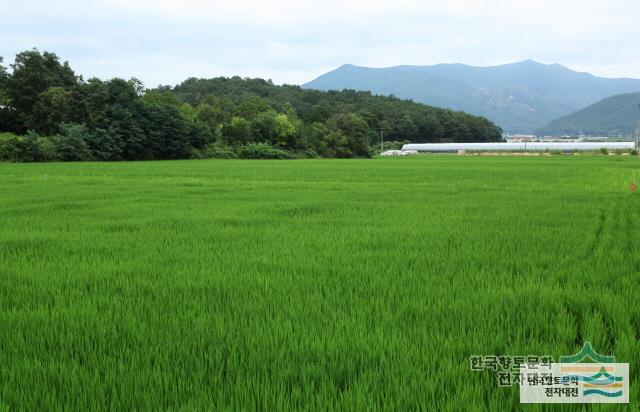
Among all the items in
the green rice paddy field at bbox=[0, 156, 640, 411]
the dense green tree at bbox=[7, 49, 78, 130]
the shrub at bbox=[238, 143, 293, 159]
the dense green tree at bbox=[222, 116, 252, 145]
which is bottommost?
the green rice paddy field at bbox=[0, 156, 640, 411]

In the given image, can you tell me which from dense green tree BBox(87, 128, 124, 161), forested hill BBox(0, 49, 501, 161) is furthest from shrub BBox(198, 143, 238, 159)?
dense green tree BBox(87, 128, 124, 161)

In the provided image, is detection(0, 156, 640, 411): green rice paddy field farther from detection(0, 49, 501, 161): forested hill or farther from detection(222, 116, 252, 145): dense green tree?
detection(222, 116, 252, 145): dense green tree

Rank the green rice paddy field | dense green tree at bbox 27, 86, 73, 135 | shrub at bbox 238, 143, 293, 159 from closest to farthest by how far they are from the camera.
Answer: the green rice paddy field, dense green tree at bbox 27, 86, 73, 135, shrub at bbox 238, 143, 293, 159

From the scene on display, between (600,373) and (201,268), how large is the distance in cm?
376

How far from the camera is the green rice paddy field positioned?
8.14ft

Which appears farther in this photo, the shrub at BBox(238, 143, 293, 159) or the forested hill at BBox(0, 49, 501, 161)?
the shrub at BBox(238, 143, 293, 159)

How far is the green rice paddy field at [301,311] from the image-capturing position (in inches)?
97.7

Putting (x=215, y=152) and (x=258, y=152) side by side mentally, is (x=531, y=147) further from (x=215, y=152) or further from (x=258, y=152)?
(x=215, y=152)

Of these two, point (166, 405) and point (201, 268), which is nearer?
point (166, 405)

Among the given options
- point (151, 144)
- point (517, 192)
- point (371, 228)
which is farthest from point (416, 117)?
point (371, 228)

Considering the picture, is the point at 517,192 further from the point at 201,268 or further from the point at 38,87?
the point at 38,87

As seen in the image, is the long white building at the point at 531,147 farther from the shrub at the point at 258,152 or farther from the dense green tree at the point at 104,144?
the dense green tree at the point at 104,144

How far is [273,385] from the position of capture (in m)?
2.50

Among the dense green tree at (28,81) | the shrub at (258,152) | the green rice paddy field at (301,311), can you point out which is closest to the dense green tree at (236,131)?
the shrub at (258,152)
